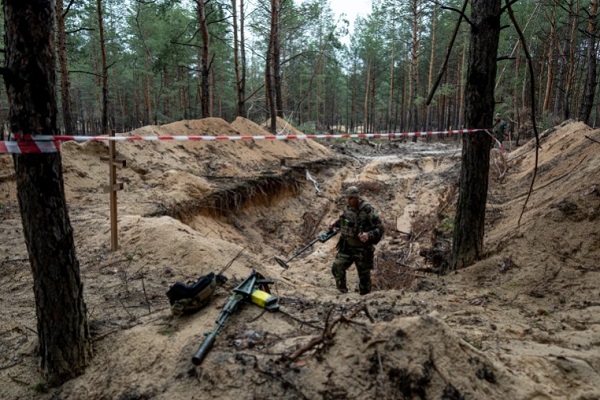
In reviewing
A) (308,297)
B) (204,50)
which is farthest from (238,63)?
(308,297)

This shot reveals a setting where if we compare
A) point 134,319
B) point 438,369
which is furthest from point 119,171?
point 438,369

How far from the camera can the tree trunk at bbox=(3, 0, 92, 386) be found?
236cm

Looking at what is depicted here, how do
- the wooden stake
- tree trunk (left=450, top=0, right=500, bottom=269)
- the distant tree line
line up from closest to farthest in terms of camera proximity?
tree trunk (left=450, top=0, right=500, bottom=269) → the wooden stake → the distant tree line

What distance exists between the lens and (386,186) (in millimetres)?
12625

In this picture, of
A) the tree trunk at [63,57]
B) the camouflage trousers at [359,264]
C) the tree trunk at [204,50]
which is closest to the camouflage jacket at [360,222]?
the camouflage trousers at [359,264]

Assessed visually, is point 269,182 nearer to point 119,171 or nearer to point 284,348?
point 119,171

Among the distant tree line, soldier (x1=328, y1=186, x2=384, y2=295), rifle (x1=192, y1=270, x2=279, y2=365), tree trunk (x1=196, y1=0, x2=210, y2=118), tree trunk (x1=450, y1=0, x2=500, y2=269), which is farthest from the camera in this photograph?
the distant tree line

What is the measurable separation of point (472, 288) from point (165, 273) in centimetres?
389

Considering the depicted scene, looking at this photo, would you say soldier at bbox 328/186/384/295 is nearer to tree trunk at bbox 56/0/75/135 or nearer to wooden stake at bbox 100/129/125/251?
wooden stake at bbox 100/129/125/251

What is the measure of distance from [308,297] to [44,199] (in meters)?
2.84

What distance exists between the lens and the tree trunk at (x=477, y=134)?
4680 mm

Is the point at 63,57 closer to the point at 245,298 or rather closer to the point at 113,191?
the point at 113,191

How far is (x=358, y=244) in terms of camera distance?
19.4 ft

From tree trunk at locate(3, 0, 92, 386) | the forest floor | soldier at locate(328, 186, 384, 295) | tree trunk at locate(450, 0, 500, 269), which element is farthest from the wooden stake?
tree trunk at locate(450, 0, 500, 269)
